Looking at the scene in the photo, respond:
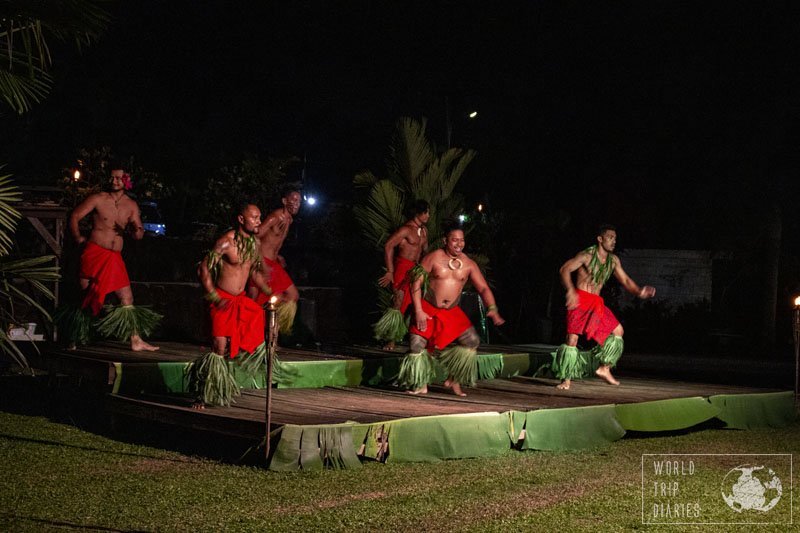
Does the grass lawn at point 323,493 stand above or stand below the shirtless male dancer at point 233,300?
below

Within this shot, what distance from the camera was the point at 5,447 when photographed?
24.6 feet

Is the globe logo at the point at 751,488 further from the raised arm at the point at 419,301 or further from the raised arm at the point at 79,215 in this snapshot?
the raised arm at the point at 79,215

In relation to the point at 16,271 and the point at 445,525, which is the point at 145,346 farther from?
the point at 16,271

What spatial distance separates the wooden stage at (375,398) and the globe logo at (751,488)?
1.27 m

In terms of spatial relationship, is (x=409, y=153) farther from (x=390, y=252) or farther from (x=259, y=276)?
(x=259, y=276)

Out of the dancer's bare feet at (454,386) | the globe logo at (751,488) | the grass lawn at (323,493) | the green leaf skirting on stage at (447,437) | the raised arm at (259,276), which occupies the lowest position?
the grass lawn at (323,493)

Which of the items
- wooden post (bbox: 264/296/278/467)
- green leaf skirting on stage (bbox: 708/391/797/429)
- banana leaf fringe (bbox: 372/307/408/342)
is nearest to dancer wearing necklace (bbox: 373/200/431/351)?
banana leaf fringe (bbox: 372/307/408/342)

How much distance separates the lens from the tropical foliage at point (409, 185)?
12.2 m

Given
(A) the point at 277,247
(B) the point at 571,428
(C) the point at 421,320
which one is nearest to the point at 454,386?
(C) the point at 421,320

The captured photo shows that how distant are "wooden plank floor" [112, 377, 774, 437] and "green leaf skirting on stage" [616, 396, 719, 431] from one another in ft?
0.40

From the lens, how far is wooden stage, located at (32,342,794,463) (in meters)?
7.10

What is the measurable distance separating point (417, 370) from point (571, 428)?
1.39 metres

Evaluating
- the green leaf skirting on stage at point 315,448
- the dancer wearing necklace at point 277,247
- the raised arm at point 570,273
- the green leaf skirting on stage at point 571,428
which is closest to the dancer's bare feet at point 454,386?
the green leaf skirting on stage at point 571,428

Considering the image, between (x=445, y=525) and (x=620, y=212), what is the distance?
54.7 feet
